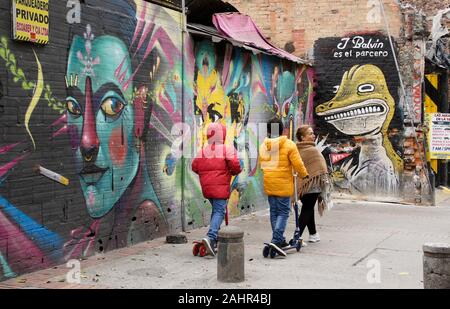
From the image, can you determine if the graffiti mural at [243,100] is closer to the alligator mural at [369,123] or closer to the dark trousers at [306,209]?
the alligator mural at [369,123]

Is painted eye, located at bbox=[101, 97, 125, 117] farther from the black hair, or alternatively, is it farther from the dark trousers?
the dark trousers

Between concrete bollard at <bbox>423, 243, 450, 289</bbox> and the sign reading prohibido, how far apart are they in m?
4.78

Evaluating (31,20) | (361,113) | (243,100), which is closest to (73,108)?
(31,20)

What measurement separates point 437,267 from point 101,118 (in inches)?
184

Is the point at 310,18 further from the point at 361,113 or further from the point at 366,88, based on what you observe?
the point at 361,113

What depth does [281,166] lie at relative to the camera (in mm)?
8172

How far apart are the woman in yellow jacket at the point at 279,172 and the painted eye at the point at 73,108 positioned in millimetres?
2493

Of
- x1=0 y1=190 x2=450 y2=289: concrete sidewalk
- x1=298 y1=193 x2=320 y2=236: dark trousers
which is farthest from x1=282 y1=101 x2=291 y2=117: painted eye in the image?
x1=298 y1=193 x2=320 y2=236: dark trousers

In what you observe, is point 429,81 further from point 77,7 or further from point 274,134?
point 77,7

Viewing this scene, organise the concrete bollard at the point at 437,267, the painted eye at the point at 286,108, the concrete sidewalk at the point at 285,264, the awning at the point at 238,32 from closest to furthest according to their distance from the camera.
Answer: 1. the concrete bollard at the point at 437,267
2. the concrete sidewalk at the point at 285,264
3. the awning at the point at 238,32
4. the painted eye at the point at 286,108

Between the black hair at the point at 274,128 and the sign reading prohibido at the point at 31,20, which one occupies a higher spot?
the sign reading prohibido at the point at 31,20

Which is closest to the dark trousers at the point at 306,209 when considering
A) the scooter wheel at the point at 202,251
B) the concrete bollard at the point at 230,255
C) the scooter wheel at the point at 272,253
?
the scooter wheel at the point at 272,253

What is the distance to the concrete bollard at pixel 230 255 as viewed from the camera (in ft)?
21.9

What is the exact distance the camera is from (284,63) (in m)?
14.3
